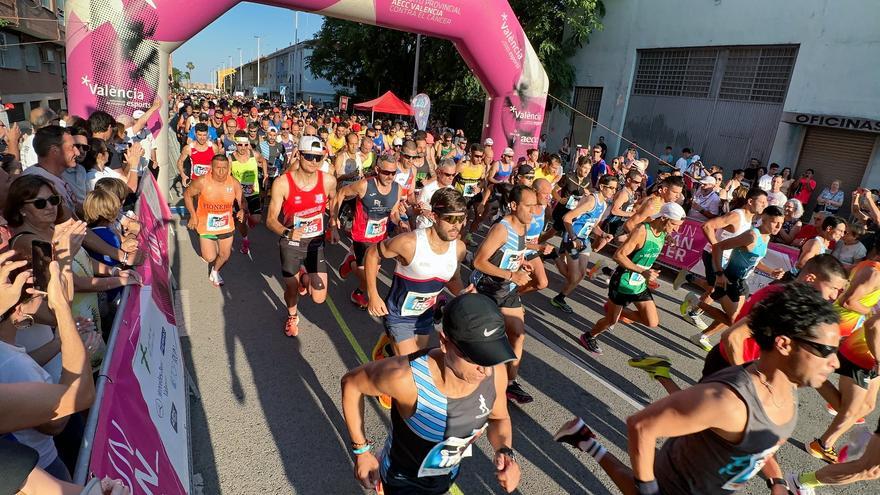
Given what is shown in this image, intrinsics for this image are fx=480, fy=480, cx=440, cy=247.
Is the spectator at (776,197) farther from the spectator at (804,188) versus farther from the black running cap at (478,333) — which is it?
the black running cap at (478,333)

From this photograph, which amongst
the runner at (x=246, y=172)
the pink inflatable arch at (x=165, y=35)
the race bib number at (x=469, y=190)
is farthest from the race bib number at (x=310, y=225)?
the pink inflatable arch at (x=165, y=35)

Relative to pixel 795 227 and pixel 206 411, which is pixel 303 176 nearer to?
pixel 206 411

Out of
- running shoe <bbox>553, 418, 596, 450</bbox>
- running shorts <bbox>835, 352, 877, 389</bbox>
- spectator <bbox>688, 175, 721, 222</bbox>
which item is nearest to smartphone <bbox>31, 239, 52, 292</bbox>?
running shoe <bbox>553, 418, 596, 450</bbox>

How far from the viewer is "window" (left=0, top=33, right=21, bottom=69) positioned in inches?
832

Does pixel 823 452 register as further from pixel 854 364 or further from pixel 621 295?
pixel 621 295

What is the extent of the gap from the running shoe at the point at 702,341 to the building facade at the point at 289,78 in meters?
36.2

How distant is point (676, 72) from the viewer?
18.0m

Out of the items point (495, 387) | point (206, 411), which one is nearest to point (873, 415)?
point (495, 387)

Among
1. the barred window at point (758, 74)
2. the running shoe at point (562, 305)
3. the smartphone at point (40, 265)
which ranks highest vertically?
the barred window at point (758, 74)

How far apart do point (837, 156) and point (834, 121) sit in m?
1.10

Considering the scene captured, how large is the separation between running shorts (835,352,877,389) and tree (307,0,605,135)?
18.2 meters

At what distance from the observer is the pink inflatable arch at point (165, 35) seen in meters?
7.99

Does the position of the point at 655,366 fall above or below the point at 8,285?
below

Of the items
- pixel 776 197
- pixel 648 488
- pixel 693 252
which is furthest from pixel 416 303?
pixel 776 197
